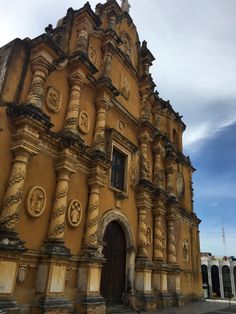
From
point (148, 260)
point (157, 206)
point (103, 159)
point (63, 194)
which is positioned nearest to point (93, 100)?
point (103, 159)

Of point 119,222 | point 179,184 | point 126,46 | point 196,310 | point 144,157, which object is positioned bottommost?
point 196,310

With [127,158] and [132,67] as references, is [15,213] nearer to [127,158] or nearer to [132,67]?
[127,158]

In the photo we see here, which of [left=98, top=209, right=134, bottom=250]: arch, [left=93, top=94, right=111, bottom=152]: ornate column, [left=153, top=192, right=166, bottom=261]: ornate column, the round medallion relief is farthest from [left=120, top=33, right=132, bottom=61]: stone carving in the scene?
[left=98, top=209, right=134, bottom=250]: arch

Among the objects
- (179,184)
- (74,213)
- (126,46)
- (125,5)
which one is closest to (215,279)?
(179,184)

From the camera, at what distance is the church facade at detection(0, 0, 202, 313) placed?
6883 millimetres

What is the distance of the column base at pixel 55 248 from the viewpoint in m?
7.03

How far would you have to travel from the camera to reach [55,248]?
712cm

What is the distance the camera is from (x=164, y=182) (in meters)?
15.0

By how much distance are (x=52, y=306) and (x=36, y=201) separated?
2.46 meters

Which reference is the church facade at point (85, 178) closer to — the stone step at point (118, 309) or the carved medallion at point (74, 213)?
the carved medallion at point (74, 213)

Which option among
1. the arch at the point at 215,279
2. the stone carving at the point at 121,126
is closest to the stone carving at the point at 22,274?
the stone carving at the point at 121,126

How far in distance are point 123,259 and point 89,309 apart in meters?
3.23

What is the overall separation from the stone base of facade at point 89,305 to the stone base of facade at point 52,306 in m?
0.73

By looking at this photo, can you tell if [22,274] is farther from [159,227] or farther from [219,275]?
[219,275]
